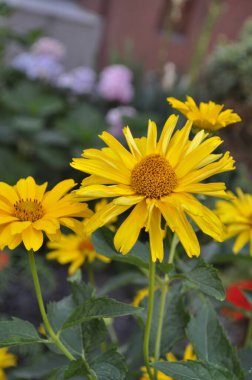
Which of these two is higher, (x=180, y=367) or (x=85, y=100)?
(x=180, y=367)

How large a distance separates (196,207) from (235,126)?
6.74ft

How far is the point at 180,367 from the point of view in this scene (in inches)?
19.4

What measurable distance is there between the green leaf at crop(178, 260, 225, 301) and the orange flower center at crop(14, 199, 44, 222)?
0.48 ft

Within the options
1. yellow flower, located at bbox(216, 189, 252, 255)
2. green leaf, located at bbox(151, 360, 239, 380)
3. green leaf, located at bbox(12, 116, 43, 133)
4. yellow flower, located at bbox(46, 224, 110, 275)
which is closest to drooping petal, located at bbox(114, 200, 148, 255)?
green leaf, located at bbox(151, 360, 239, 380)

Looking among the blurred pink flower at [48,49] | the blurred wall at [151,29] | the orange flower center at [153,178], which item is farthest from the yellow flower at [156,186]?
the blurred wall at [151,29]

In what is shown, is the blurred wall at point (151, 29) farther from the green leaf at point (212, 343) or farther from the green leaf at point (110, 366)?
the green leaf at point (110, 366)

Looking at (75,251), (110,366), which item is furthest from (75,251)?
(110,366)

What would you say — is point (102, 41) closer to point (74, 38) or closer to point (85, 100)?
point (74, 38)

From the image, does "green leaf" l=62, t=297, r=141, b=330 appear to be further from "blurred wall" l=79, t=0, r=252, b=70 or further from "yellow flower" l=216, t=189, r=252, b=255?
"blurred wall" l=79, t=0, r=252, b=70

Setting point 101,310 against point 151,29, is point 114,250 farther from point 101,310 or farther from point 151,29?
point 151,29

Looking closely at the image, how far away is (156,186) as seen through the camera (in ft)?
1.62

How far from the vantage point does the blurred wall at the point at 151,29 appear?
4965 mm

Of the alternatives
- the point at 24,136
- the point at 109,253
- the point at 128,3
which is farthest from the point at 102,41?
the point at 109,253

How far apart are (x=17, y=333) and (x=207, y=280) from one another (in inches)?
6.7
